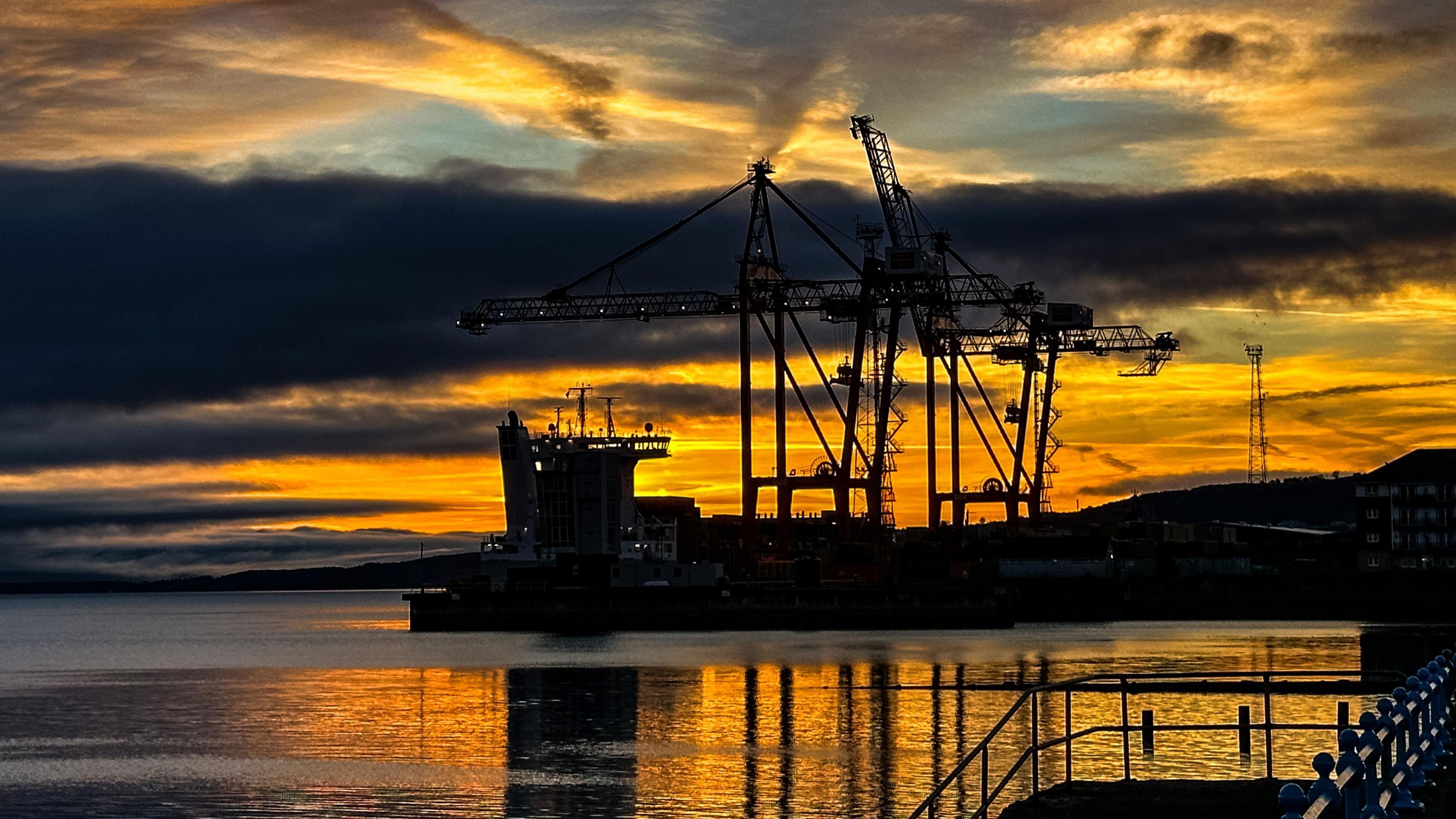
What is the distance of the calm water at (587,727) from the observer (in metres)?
36.0

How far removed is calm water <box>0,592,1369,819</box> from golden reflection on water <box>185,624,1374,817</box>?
0.16 metres

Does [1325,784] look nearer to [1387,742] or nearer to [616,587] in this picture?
[1387,742]

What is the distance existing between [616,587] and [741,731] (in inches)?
2555

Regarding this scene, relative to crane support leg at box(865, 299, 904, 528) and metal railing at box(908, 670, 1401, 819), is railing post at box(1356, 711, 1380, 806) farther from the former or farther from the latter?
crane support leg at box(865, 299, 904, 528)

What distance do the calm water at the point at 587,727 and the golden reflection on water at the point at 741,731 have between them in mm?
164

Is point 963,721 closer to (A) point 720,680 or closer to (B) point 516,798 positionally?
(B) point 516,798

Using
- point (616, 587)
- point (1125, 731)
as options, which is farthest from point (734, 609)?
point (1125, 731)

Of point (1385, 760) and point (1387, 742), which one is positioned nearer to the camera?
point (1387, 742)

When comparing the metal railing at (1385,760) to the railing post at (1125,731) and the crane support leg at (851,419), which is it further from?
the crane support leg at (851,419)

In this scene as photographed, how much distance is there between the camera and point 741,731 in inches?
1960

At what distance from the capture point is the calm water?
36.0 m

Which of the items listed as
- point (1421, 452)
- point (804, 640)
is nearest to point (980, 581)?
point (804, 640)

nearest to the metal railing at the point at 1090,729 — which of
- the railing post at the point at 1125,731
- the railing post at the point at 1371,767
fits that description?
the railing post at the point at 1125,731

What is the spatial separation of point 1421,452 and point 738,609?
7247 centimetres
